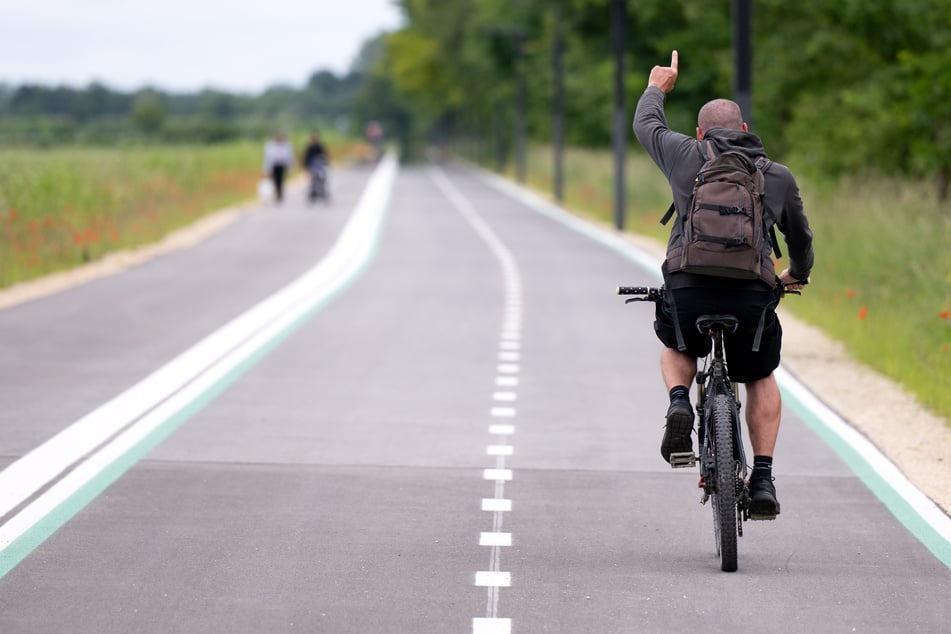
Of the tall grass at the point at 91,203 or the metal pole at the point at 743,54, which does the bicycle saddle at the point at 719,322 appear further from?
the tall grass at the point at 91,203

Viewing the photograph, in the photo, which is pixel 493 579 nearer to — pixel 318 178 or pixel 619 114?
pixel 619 114

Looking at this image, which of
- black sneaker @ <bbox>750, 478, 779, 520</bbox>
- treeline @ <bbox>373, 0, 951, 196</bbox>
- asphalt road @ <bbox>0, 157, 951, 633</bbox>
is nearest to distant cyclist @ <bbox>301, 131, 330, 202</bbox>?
treeline @ <bbox>373, 0, 951, 196</bbox>

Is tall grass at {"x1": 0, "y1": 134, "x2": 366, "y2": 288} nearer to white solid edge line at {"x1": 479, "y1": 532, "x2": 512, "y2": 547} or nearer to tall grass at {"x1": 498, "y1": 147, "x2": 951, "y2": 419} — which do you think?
tall grass at {"x1": 498, "y1": 147, "x2": 951, "y2": 419}

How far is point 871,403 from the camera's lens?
1174 centimetres

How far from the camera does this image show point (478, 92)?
108 meters

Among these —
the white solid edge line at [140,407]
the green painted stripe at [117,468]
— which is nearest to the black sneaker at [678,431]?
the green painted stripe at [117,468]

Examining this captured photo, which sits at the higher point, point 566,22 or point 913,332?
point 566,22

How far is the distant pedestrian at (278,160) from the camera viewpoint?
1729 inches

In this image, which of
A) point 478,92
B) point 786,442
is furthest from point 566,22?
point 786,442

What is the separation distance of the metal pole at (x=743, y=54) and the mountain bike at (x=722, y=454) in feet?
47.6

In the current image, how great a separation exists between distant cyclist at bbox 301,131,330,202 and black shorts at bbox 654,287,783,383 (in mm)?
36941

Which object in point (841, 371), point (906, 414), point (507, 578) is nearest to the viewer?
point (507, 578)

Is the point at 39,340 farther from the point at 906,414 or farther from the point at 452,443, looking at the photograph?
the point at 906,414

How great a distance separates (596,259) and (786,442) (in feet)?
53.1
